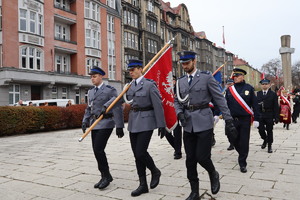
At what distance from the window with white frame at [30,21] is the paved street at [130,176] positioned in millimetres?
19642

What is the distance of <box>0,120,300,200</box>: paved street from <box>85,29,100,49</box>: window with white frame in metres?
25.8

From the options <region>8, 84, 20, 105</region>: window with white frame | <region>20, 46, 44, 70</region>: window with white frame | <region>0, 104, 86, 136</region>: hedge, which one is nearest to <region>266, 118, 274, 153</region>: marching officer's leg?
<region>0, 104, 86, 136</region>: hedge

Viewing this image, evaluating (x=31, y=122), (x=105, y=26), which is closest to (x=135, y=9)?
(x=105, y=26)

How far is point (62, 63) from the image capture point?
3098cm

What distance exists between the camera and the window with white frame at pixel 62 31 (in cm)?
3036

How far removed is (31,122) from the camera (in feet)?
48.4

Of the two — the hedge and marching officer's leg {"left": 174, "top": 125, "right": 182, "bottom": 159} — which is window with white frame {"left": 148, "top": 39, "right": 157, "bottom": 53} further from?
marching officer's leg {"left": 174, "top": 125, "right": 182, "bottom": 159}

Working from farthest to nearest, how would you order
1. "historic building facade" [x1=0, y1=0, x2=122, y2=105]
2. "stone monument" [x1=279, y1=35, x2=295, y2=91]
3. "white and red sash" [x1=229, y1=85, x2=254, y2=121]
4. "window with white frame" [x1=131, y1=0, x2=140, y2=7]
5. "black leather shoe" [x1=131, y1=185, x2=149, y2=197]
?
"window with white frame" [x1=131, y1=0, x2=140, y2=7] → "stone monument" [x1=279, y1=35, x2=295, y2=91] → "historic building facade" [x1=0, y1=0, x2=122, y2=105] → "white and red sash" [x1=229, y1=85, x2=254, y2=121] → "black leather shoe" [x1=131, y1=185, x2=149, y2=197]

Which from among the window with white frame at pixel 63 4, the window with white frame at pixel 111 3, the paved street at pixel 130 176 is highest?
the window with white frame at pixel 111 3

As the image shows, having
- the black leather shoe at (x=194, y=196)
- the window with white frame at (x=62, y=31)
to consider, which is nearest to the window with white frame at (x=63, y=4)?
the window with white frame at (x=62, y=31)

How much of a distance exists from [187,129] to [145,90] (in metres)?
0.92

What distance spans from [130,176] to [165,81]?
1.96 m

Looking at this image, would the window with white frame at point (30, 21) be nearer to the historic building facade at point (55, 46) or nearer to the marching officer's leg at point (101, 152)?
the historic building facade at point (55, 46)

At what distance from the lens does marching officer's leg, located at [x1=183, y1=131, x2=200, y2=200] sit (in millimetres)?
4090
